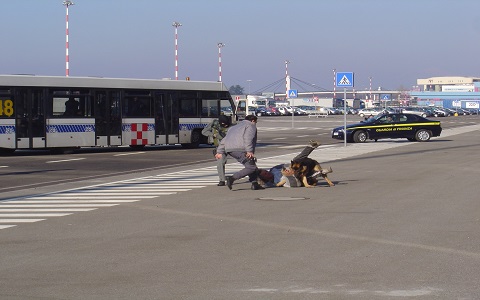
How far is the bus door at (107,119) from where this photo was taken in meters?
33.2

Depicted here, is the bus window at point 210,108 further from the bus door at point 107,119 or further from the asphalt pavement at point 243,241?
the asphalt pavement at point 243,241

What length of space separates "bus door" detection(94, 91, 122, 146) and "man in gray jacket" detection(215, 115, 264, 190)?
15.7 metres

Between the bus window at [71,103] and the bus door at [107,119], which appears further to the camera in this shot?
the bus door at [107,119]

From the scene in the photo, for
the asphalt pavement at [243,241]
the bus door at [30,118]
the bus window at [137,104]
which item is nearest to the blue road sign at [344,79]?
the bus window at [137,104]

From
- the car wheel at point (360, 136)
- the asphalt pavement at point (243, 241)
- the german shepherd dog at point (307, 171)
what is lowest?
the asphalt pavement at point (243, 241)

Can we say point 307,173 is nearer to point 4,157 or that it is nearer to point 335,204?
point 335,204

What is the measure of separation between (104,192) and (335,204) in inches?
208

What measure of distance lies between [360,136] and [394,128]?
65.7 inches

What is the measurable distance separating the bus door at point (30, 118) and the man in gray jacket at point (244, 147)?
14.7 m

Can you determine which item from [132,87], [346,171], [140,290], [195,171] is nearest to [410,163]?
[346,171]

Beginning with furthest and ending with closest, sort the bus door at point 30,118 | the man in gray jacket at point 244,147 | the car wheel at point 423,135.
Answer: the car wheel at point 423,135 → the bus door at point 30,118 → the man in gray jacket at point 244,147

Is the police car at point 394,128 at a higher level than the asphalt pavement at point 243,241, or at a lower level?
higher

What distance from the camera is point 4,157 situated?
101ft

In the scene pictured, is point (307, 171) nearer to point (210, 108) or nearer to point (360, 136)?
point (210, 108)
